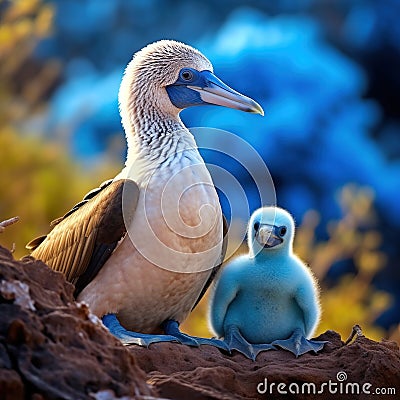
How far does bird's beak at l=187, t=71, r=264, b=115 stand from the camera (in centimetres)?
438

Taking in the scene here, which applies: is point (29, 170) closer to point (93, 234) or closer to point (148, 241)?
point (93, 234)

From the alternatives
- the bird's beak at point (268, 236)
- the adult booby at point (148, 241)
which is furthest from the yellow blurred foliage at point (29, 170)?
the bird's beak at point (268, 236)

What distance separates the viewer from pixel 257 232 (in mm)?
4164

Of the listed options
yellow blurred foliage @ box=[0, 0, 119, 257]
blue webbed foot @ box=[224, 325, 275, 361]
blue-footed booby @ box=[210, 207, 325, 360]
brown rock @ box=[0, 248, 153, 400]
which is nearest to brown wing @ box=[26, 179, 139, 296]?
blue-footed booby @ box=[210, 207, 325, 360]

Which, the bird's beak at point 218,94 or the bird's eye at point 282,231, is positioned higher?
the bird's beak at point 218,94

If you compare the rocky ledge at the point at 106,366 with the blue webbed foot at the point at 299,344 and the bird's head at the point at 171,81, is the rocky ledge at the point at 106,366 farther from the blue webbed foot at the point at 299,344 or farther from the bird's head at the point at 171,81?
the bird's head at the point at 171,81

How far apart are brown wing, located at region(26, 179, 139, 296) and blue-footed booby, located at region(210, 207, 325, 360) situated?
50 cm

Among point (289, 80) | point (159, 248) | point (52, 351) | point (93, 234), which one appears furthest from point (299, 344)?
point (289, 80)

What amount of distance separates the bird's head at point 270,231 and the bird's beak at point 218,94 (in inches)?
19.6

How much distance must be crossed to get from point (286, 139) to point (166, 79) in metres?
6.39

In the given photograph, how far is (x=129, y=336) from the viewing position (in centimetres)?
384

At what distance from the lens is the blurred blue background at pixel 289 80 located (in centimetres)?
1069

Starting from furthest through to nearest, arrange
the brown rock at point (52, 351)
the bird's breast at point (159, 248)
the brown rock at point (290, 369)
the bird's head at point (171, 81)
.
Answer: the bird's head at point (171, 81) → the bird's breast at point (159, 248) → the brown rock at point (290, 369) → the brown rock at point (52, 351)

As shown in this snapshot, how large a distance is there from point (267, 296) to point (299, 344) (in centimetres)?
25
